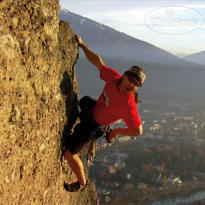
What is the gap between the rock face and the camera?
11.1 feet

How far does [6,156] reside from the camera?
11.1 ft

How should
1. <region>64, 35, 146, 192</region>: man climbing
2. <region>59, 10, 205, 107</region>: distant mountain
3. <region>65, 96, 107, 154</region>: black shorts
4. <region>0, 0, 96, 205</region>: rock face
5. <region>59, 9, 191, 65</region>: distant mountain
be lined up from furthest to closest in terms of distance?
<region>59, 9, 191, 65</region>: distant mountain, <region>59, 10, 205, 107</region>: distant mountain, <region>65, 96, 107, 154</region>: black shorts, <region>64, 35, 146, 192</region>: man climbing, <region>0, 0, 96, 205</region>: rock face

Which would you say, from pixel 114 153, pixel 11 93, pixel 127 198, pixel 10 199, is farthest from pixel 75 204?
pixel 114 153

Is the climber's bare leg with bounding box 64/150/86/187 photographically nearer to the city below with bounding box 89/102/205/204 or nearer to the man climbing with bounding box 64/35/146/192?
the man climbing with bounding box 64/35/146/192

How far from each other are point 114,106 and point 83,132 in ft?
Result: 2.17

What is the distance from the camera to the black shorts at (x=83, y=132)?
16.2 ft

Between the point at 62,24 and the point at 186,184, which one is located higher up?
the point at 62,24

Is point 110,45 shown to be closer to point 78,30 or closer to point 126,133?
point 78,30

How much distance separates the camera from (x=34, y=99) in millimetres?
3926

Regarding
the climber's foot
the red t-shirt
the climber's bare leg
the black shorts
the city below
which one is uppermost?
the red t-shirt

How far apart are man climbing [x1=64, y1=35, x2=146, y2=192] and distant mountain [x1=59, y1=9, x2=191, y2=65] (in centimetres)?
15612

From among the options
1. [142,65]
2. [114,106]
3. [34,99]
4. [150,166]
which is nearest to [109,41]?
[142,65]

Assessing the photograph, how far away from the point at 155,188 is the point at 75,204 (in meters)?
34.0

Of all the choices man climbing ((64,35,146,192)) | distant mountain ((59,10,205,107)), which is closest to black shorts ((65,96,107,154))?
man climbing ((64,35,146,192))
